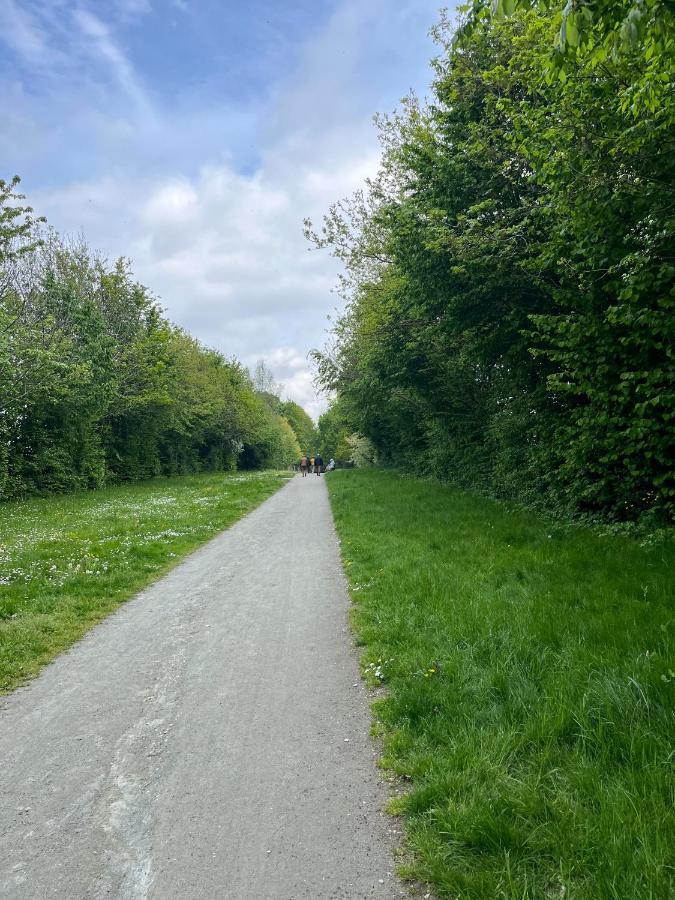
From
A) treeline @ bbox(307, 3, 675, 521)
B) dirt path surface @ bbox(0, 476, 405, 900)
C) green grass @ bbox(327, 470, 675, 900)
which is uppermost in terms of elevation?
treeline @ bbox(307, 3, 675, 521)

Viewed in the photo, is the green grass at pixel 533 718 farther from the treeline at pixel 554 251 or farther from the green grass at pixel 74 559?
the green grass at pixel 74 559

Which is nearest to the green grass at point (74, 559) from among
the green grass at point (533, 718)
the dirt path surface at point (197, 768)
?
the dirt path surface at point (197, 768)

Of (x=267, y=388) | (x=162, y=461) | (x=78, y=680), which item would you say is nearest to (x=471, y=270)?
(x=78, y=680)

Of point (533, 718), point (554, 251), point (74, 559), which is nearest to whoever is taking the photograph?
point (533, 718)

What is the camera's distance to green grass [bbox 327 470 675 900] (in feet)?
8.05

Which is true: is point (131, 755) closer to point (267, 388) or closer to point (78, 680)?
point (78, 680)

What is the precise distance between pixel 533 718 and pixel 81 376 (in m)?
23.1

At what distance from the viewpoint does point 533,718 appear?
11.6 ft

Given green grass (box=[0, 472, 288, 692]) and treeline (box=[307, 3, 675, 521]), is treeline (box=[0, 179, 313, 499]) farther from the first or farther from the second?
treeline (box=[307, 3, 675, 521])

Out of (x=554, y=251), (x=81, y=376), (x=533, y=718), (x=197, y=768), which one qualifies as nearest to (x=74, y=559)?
(x=197, y=768)

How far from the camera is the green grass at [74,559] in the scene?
243 inches

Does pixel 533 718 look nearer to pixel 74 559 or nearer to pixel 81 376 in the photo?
pixel 74 559

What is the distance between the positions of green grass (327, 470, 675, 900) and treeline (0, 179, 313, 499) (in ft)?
54.0

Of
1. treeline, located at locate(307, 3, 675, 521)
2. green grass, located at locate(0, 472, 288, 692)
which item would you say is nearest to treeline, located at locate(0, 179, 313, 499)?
green grass, located at locate(0, 472, 288, 692)
